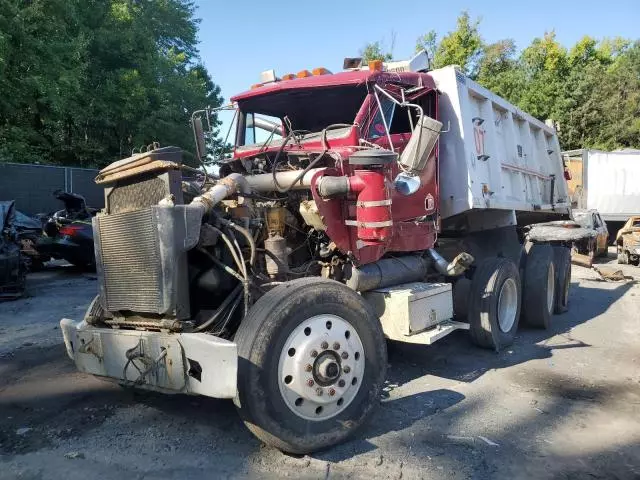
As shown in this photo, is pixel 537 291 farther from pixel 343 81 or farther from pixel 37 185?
pixel 37 185

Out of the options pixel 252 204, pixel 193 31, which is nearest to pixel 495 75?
pixel 193 31

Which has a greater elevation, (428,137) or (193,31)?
(193,31)

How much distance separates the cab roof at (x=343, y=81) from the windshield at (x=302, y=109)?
0.05 metres

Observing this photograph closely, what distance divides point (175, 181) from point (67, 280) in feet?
28.7

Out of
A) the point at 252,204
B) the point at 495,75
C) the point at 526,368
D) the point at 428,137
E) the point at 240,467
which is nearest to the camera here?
the point at 240,467

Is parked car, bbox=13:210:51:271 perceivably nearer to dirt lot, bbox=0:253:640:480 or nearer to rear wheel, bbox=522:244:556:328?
dirt lot, bbox=0:253:640:480

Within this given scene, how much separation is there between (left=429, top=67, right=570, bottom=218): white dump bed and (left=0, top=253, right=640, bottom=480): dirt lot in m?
1.91

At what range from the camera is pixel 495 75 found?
33.2 metres

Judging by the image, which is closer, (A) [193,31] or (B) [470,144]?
(B) [470,144]

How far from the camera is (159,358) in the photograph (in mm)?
3436

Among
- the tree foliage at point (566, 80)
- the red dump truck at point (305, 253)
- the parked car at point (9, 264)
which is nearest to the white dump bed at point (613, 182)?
the tree foliage at point (566, 80)

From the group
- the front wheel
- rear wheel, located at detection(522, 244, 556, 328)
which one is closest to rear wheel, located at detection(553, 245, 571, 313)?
rear wheel, located at detection(522, 244, 556, 328)

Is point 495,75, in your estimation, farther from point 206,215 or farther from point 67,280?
point 206,215

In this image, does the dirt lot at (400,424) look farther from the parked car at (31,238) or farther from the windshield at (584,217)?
the windshield at (584,217)
